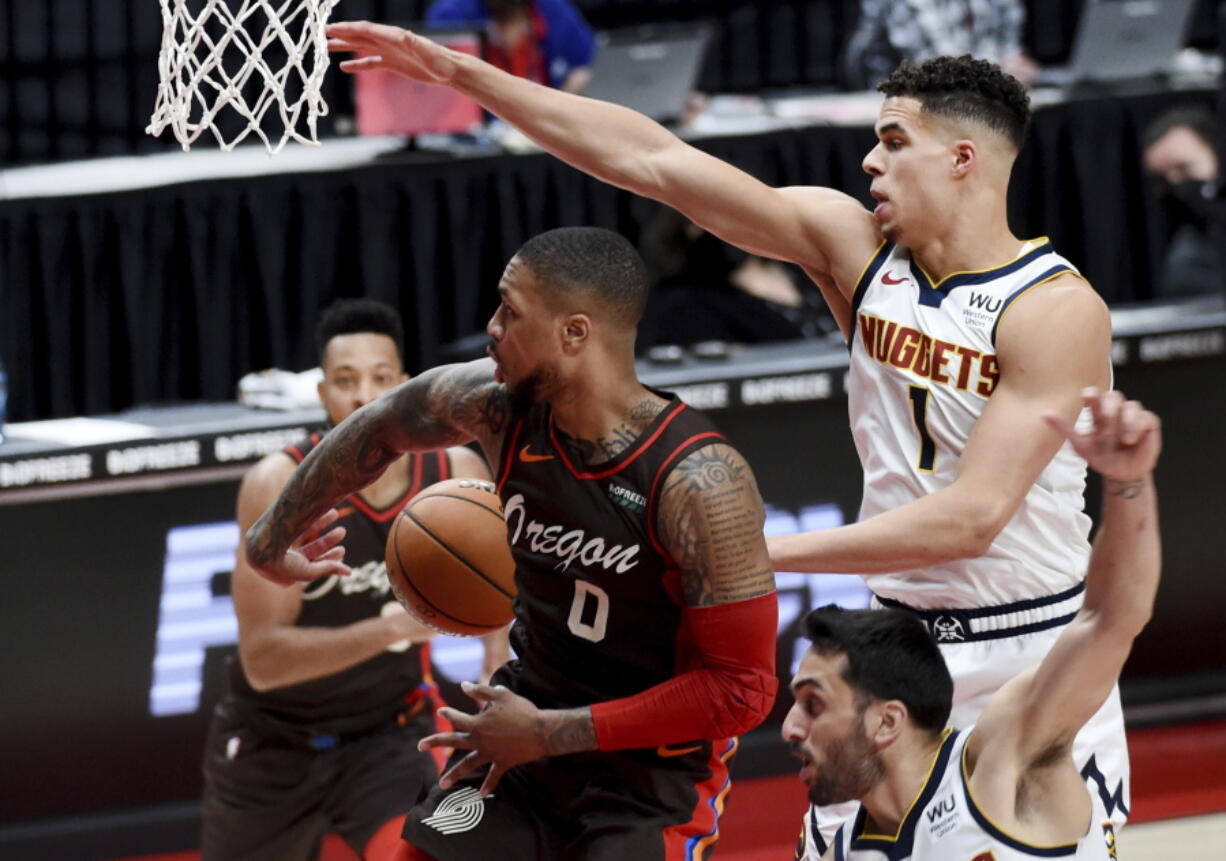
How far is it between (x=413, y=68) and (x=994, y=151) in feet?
3.79

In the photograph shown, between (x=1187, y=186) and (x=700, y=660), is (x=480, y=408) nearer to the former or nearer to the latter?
(x=700, y=660)

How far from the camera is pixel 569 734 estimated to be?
330cm

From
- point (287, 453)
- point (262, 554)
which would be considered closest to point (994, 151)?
point (262, 554)

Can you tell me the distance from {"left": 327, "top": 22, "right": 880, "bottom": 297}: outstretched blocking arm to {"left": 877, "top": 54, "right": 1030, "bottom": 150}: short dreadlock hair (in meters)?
0.29

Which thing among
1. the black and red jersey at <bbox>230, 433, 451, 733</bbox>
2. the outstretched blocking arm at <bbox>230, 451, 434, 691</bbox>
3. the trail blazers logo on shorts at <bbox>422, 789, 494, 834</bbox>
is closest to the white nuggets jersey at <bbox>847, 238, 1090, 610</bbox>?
the trail blazers logo on shorts at <bbox>422, 789, 494, 834</bbox>

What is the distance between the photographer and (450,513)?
3.81 metres

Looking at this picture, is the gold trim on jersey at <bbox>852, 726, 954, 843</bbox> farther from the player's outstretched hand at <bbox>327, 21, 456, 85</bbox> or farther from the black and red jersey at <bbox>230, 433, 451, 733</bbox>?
the black and red jersey at <bbox>230, 433, 451, 733</bbox>

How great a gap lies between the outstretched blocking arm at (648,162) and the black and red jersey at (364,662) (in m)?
1.56

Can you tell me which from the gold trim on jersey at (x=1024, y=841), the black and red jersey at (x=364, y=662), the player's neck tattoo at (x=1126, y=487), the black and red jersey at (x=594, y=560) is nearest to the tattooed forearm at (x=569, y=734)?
the black and red jersey at (x=594, y=560)

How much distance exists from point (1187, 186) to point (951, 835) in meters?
5.66

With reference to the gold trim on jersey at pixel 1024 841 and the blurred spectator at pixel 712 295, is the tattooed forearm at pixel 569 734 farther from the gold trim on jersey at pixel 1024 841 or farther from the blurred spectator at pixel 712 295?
the blurred spectator at pixel 712 295

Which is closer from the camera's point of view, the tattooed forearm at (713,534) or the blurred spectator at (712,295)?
the tattooed forearm at (713,534)

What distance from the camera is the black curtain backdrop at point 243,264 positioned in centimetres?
773

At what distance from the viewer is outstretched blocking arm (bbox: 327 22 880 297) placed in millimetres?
3484
